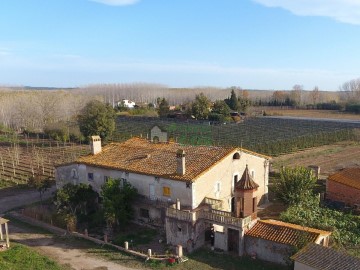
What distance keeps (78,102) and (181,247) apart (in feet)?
282

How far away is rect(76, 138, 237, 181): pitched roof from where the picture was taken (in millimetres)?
25891

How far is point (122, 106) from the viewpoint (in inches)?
4469

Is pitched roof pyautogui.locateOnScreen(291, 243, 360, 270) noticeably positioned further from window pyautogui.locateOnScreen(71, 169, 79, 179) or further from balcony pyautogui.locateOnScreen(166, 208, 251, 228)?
window pyautogui.locateOnScreen(71, 169, 79, 179)

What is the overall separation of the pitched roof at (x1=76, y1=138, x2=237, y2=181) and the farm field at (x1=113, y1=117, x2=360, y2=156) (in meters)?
19.6

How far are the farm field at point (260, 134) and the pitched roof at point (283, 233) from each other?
26166 millimetres

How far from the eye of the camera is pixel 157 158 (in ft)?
93.6

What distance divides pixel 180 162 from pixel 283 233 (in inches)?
311

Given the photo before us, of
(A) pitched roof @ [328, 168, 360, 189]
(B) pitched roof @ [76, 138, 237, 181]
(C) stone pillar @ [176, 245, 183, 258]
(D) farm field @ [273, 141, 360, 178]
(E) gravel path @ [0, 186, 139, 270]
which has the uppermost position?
(B) pitched roof @ [76, 138, 237, 181]

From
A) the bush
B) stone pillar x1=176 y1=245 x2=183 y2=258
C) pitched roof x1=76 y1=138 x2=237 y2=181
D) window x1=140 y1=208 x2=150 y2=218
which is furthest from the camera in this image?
the bush

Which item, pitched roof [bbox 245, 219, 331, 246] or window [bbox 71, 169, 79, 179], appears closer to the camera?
pitched roof [bbox 245, 219, 331, 246]

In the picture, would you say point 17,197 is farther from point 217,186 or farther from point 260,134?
point 260,134

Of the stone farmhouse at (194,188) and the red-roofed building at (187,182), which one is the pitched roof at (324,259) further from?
the red-roofed building at (187,182)

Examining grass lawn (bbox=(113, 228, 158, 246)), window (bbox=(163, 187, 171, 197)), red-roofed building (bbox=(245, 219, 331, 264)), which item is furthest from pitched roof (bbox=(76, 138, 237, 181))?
red-roofed building (bbox=(245, 219, 331, 264))

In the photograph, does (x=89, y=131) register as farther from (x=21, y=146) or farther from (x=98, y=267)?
(x=98, y=267)
